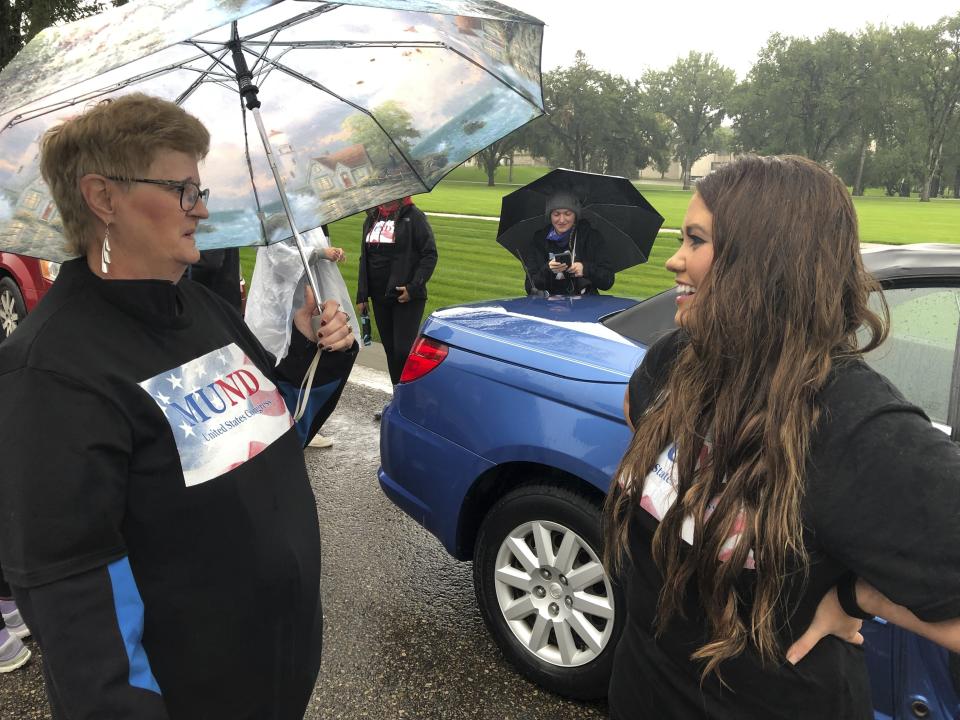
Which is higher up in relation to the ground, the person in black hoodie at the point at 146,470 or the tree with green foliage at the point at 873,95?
the tree with green foliage at the point at 873,95

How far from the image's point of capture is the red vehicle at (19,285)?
6531 millimetres

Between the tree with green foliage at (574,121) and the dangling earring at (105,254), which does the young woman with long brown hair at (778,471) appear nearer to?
the dangling earring at (105,254)

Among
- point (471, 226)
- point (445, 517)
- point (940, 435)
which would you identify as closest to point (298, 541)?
point (940, 435)

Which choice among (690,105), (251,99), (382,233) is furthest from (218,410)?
(690,105)

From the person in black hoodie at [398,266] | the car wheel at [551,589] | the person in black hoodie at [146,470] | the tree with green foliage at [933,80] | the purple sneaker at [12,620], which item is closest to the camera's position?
the person in black hoodie at [146,470]

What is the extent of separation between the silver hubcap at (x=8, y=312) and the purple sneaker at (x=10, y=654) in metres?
5.17

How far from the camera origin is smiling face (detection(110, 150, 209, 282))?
50.8 inches

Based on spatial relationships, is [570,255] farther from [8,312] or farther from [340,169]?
[8,312]

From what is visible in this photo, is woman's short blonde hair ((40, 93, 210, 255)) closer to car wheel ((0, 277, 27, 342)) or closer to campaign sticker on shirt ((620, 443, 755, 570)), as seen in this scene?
campaign sticker on shirt ((620, 443, 755, 570))

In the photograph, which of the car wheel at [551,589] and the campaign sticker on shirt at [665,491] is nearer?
the campaign sticker on shirt at [665,491]

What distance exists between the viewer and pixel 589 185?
5086 millimetres

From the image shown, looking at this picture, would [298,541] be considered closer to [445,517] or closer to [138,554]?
[138,554]

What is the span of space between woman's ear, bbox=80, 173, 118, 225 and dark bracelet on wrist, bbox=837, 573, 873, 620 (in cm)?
140

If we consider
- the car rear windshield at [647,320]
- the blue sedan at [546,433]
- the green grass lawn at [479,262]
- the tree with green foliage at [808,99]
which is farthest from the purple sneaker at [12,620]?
the tree with green foliage at [808,99]
